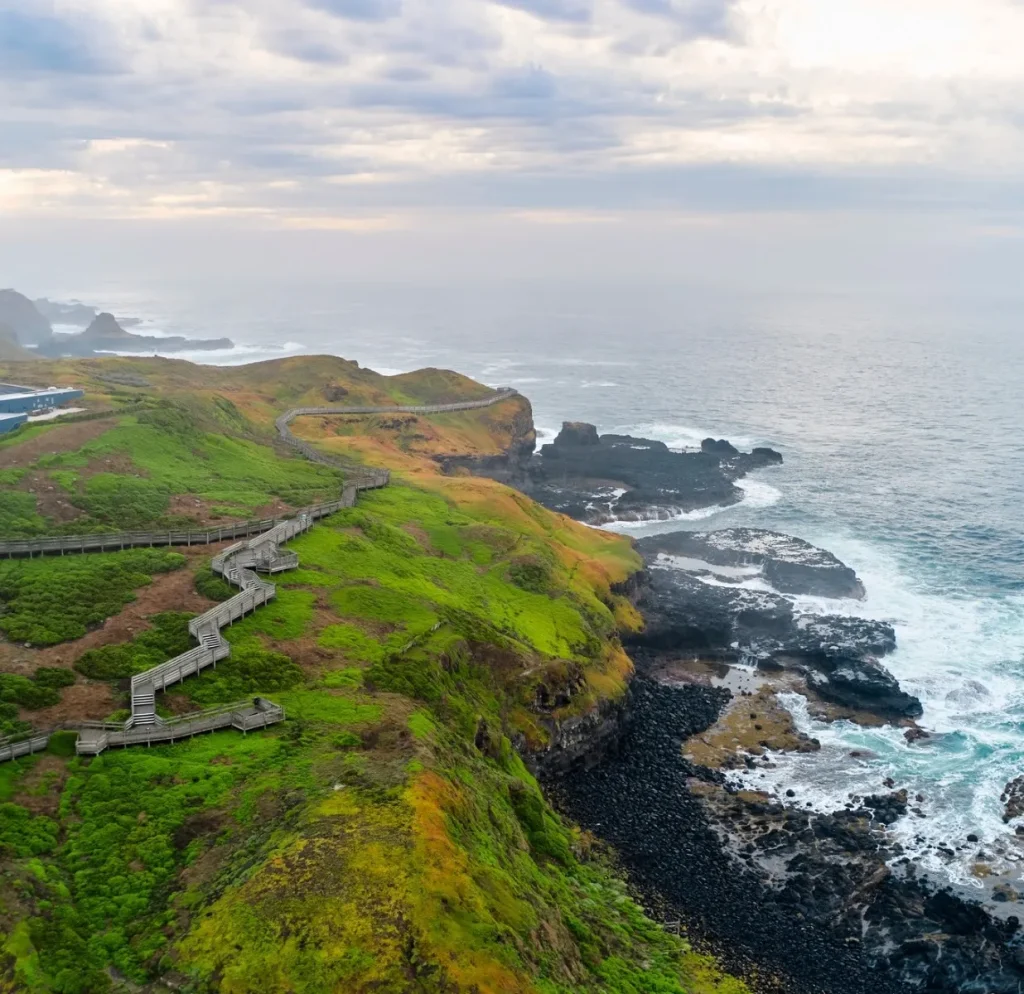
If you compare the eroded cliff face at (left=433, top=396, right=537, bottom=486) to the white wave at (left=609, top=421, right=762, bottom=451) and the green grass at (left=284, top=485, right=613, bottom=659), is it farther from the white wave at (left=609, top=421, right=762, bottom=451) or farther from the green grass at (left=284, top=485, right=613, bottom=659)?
the green grass at (left=284, top=485, right=613, bottom=659)

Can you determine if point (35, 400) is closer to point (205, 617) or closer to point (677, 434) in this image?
point (205, 617)

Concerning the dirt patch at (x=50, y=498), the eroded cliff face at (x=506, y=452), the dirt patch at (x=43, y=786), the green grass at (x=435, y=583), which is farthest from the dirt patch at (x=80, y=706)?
the eroded cliff face at (x=506, y=452)

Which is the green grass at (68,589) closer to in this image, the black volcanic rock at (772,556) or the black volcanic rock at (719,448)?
the black volcanic rock at (772,556)

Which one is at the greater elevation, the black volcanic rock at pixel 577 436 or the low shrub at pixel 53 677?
the low shrub at pixel 53 677

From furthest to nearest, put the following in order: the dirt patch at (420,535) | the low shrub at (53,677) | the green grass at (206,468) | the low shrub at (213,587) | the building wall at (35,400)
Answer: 1. the building wall at (35,400)
2. the dirt patch at (420,535)
3. the green grass at (206,468)
4. the low shrub at (213,587)
5. the low shrub at (53,677)

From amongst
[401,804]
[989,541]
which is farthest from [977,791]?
[989,541]

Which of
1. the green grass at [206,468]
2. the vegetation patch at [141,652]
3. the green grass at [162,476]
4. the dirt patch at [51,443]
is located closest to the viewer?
the vegetation patch at [141,652]
